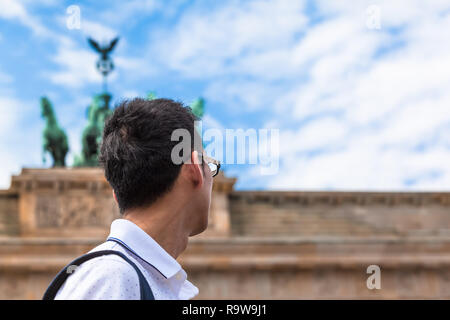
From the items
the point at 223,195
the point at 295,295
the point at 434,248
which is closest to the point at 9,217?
the point at 223,195

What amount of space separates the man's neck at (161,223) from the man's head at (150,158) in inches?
0.9

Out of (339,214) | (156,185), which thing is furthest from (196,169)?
(339,214)

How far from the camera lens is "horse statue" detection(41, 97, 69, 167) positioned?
2157cm

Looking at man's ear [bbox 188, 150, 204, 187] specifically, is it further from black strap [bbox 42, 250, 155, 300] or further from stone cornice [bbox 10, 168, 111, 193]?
stone cornice [bbox 10, 168, 111, 193]

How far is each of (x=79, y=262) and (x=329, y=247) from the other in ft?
47.7

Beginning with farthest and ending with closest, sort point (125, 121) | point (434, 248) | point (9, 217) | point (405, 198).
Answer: point (405, 198)
point (9, 217)
point (434, 248)
point (125, 121)

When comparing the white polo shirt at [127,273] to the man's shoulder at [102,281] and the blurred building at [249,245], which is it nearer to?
the man's shoulder at [102,281]

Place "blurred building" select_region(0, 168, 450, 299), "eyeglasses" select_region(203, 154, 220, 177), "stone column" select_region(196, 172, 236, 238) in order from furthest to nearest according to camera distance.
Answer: "stone column" select_region(196, 172, 236, 238)
"blurred building" select_region(0, 168, 450, 299)
"eyeglasses" select_region(203, 154, 220, 177)

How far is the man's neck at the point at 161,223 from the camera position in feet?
6.16

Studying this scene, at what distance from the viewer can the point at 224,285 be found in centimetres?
1519

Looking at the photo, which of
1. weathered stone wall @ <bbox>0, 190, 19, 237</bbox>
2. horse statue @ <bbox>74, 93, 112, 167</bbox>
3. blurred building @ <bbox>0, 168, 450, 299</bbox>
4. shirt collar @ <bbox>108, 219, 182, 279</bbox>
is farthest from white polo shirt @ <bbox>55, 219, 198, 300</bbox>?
horse statue @ <bbox>74, 93, 112, 167</bbox>

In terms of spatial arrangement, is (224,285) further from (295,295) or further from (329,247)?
(329,247)

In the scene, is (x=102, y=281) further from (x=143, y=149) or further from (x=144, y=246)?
(x=143, y=149)
